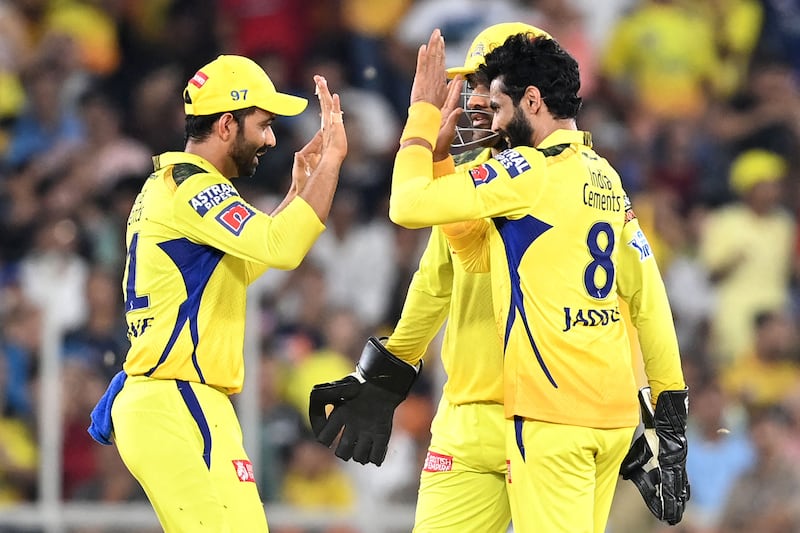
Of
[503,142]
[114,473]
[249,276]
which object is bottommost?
[114,473]

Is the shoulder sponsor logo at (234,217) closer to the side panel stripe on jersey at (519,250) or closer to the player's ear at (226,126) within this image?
the player's ear at (226,126)

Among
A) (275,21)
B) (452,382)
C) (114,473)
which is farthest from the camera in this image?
(275,21)

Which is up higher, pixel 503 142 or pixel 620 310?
pixel 503 142

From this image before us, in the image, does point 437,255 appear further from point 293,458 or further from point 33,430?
point 33,430

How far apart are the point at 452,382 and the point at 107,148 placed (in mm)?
5194

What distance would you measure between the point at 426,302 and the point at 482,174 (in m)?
0.92

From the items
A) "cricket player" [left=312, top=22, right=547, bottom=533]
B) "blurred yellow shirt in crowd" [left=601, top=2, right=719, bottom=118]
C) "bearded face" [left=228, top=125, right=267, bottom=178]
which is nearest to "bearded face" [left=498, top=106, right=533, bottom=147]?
"cricket player" [left=312, top=22, right=547, bottom=533]

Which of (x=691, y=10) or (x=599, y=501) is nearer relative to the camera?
(x=599, y=501)

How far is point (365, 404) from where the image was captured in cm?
629

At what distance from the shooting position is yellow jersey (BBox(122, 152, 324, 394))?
18.0ft

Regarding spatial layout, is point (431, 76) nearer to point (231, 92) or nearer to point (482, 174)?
point (482, 174)

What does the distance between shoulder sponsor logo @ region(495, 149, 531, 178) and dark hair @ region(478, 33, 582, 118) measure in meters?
0.24

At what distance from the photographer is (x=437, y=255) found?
5.97m

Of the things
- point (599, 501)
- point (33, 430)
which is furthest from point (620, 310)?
point (33, 430)
